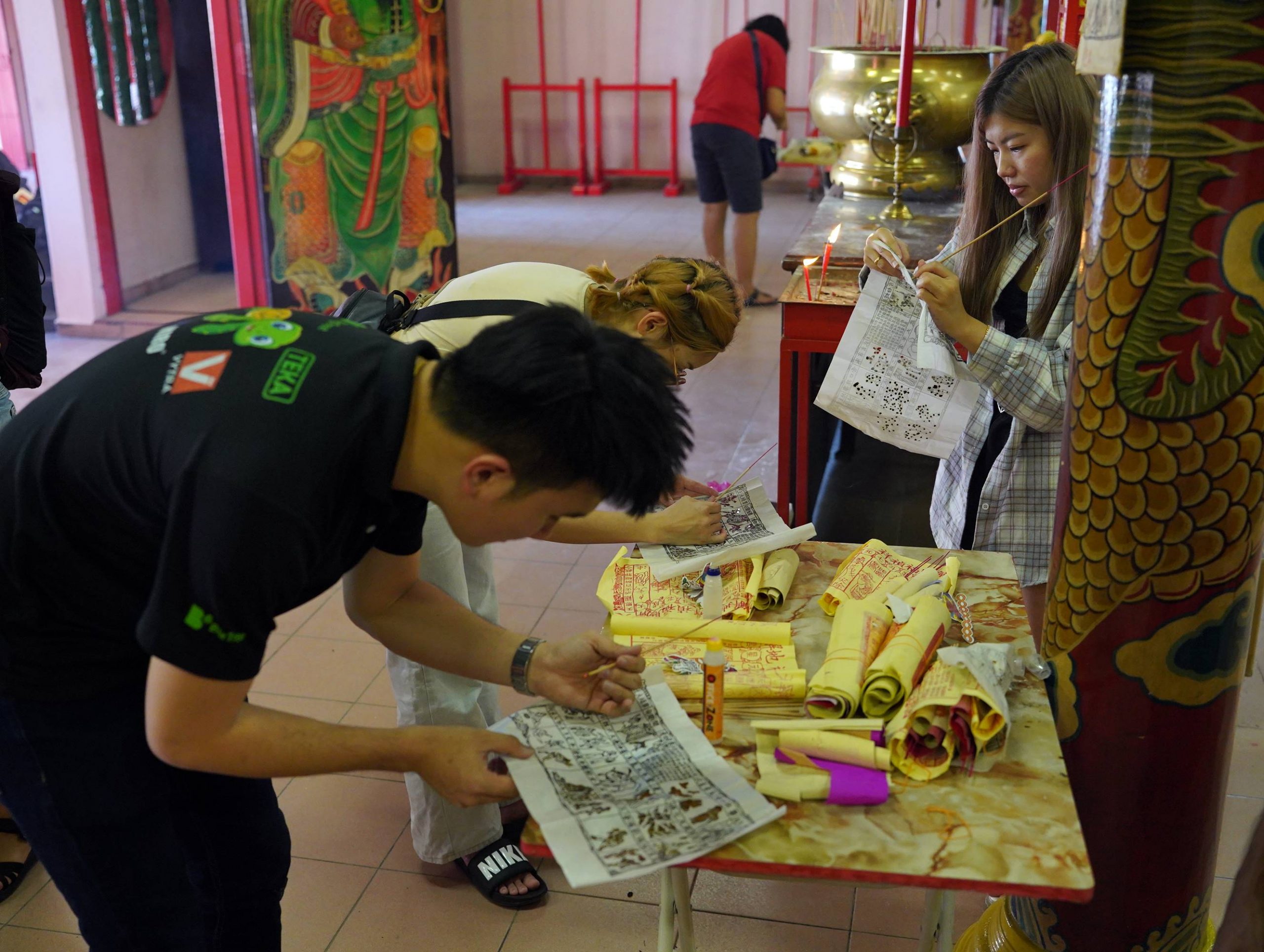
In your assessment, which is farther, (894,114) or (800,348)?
(894,114)

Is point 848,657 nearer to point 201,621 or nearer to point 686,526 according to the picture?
point 686,526

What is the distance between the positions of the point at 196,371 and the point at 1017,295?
1509 millimetres

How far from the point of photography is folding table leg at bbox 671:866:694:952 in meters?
1.62

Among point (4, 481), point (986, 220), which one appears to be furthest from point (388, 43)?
point (4, 481)

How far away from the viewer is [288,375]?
3.67 feet

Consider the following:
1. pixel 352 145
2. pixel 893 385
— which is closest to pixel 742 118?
pixel 352 145

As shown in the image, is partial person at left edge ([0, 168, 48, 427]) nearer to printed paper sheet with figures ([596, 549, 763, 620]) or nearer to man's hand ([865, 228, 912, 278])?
printed paper sheet with figures ([596, 549, 763, 620])

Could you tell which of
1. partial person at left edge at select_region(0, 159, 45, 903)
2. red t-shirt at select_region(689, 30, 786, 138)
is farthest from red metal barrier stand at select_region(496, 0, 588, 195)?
partial person at left edge at select_region(0, 159, 45, 903)

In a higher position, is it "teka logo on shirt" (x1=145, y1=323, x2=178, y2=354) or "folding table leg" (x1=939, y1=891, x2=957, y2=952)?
"teka logo on shirt" (x1=145, y1=323, x2=178, y2=354)

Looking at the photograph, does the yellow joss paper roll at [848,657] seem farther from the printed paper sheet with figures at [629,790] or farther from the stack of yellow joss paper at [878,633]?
the printed paper sheet with figures at [629,790]

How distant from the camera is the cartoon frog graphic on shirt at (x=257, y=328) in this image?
1.16 meters

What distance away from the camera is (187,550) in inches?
42.1

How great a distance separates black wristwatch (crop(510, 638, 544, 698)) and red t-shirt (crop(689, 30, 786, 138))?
475cm

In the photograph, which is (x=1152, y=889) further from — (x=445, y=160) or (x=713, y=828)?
(x=445, y=160)
